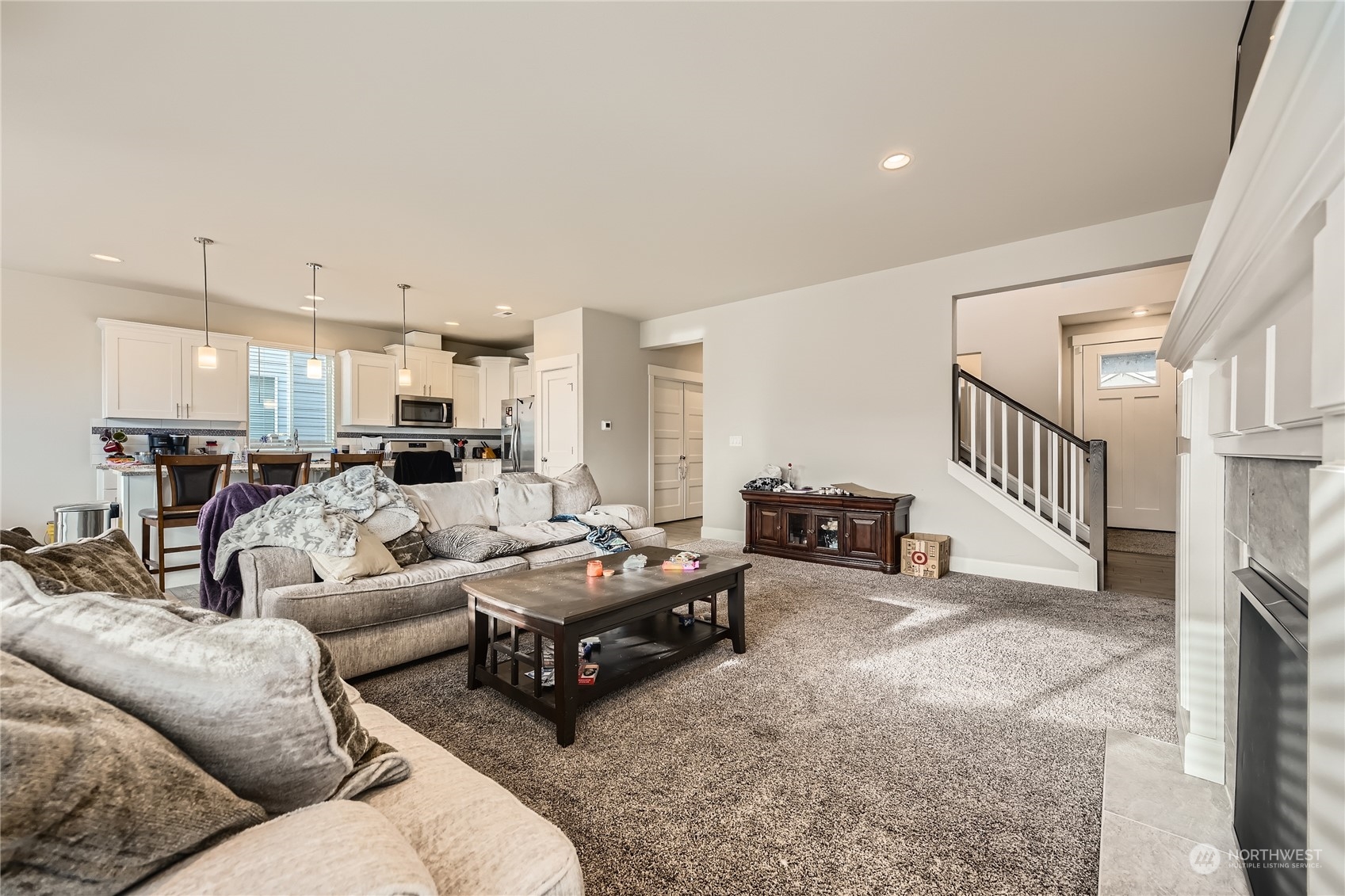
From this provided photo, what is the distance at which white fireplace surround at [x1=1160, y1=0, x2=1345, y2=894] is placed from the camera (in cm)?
59

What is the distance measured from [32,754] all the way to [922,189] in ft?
13.1

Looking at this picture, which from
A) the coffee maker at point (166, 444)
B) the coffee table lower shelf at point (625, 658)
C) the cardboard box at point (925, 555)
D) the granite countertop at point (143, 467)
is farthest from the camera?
the coffee maker at point (166, 444)

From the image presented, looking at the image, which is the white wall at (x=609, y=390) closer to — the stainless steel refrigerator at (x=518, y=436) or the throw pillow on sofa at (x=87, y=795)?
the stainless steel refrigerator at (x=518, y=436)

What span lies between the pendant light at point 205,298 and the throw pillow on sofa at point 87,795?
4903mm

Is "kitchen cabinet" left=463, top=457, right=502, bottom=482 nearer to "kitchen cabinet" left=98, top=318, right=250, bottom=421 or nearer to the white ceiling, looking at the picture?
"kitchen cabinet" left=98, top=318, right=250, bottom=421

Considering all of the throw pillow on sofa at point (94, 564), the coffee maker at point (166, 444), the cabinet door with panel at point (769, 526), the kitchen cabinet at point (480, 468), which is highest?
the coffee maker at point (166, 444)

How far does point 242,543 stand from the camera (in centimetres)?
251

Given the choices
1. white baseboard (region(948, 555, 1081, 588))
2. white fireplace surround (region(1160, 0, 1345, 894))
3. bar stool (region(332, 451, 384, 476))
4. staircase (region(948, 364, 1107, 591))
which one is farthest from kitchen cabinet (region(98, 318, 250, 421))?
white fireplace surround (region(1160, 0, 1345, 894))

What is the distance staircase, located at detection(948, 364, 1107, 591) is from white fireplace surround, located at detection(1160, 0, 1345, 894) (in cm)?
303

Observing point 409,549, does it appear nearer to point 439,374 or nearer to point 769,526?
point 769,526

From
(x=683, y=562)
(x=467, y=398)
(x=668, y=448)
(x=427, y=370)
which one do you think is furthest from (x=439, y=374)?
(x=683, y=562)

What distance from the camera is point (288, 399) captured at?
6574mm

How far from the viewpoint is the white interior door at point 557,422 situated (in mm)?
6348

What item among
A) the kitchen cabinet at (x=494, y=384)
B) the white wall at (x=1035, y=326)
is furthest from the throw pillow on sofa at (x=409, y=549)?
the white wall at (x=1035, y=326)
